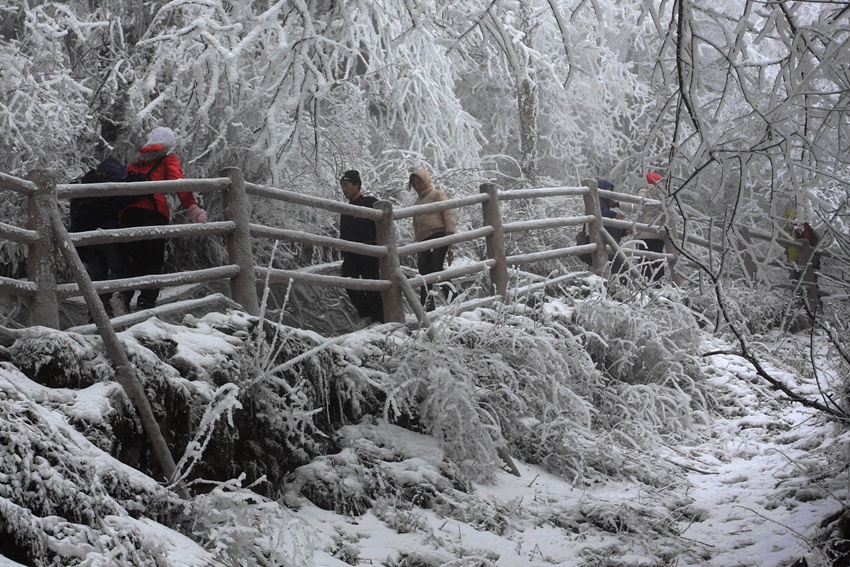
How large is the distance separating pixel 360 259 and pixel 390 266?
46 cm

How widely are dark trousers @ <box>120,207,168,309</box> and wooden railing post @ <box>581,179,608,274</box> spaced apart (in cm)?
526

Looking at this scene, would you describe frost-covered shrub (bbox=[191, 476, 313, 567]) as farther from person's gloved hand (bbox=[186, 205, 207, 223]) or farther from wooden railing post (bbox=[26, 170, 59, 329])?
person's gloved hand (bbox=[186, 205, 207, 223])

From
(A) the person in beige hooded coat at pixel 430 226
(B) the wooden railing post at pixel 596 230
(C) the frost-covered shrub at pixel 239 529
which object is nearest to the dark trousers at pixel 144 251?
(A) the person in beige hooded coat at pixel 430 226

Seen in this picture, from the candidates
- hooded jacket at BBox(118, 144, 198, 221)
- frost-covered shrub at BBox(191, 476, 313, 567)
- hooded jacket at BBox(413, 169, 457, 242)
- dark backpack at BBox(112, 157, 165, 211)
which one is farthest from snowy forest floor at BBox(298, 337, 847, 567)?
hooded jacket at BBox(413, 169, 457, 242)

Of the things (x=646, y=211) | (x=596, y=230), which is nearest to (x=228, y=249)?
(x=596, y=230)

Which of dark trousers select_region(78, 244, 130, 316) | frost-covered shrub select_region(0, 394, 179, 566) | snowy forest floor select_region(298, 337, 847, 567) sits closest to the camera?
frost-covered shrub select_region(0, 394, 179, 566)

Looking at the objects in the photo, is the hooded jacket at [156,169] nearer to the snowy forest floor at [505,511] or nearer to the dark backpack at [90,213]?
the dark backpack at [90,213]

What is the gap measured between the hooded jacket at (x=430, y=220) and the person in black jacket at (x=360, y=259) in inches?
29.8

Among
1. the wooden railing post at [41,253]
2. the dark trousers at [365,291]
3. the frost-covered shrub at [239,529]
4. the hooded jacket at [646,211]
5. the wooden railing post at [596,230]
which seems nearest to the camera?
the frost-covered shrub at [239,529]

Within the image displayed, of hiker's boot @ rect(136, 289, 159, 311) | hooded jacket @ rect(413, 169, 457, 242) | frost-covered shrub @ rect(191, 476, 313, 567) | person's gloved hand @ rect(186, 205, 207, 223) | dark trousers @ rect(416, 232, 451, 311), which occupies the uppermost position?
person's gloved hand @ rect(186, 205, 207, 223)

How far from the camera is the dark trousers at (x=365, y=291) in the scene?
7.42m

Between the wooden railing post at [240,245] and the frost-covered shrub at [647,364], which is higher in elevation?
the wooden railing post at [240,245]

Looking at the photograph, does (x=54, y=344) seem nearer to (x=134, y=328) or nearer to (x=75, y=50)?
(x=134, y=328)

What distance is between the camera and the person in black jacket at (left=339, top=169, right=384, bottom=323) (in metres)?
7.45
